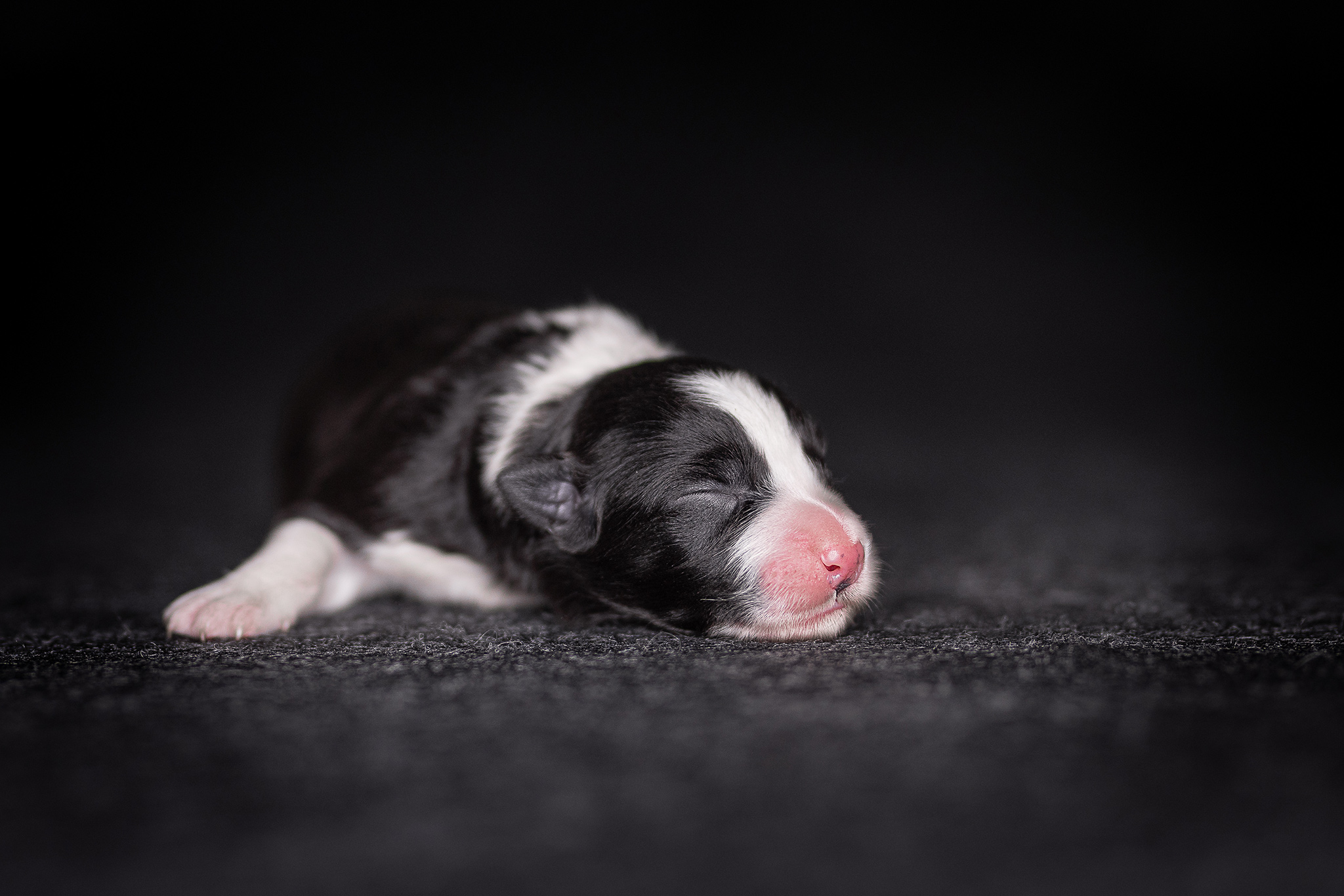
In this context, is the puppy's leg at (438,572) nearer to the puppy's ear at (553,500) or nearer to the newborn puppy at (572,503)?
the newborn puppy at (572,503)

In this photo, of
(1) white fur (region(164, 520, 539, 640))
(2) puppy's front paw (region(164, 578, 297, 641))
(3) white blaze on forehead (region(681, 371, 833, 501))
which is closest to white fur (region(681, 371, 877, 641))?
(3) white blaze on forehead (region(681, 371, 833, 501))

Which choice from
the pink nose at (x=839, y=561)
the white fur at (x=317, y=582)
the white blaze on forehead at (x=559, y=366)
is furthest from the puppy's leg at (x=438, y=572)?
the pink nose at (x=839, y=561)

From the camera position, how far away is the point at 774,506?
1806mm

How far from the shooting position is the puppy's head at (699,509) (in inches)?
69.0

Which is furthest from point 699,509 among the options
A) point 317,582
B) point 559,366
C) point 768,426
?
point 317,582

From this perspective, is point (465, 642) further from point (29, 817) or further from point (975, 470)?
point (975, 470)

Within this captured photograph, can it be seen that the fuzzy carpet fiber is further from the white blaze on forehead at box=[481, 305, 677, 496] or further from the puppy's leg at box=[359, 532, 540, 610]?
the white blaze on forehead at box=[481, 305, 677, 496]

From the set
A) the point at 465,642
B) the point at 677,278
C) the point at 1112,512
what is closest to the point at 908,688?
the point at 465,642

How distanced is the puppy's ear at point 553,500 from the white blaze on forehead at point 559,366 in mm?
50

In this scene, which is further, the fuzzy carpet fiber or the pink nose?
the pink nose

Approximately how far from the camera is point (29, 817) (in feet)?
3.58

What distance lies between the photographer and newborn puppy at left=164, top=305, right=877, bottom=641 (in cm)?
179

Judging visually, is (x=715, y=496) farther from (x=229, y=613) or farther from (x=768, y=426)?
(x=229, y=613)

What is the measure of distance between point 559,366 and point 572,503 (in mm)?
401
